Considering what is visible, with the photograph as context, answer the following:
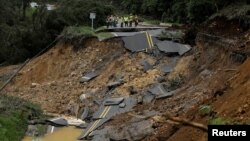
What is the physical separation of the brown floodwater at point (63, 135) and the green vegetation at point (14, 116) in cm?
72

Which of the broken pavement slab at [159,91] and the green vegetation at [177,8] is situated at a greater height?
the green vegetation at [177,8]

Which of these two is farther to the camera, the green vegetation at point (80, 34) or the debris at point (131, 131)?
the green vegetation at point (80, 34)

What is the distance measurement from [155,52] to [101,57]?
4640 mm

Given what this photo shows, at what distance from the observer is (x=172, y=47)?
33000 millimetres

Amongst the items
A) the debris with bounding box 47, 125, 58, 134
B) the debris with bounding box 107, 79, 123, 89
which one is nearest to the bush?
the debris with bounding box 107, 79, 123, 89

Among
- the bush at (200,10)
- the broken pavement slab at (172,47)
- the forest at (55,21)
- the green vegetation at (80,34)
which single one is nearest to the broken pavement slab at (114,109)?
the broken pavement slab at (172,47)

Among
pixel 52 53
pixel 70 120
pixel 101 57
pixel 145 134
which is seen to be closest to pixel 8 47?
pixel 52 53

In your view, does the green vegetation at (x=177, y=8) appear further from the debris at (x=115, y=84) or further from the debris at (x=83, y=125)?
the debris at (x=83, y=125)

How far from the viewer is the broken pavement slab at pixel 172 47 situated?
1265 inches

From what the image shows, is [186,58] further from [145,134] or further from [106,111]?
[145,134]

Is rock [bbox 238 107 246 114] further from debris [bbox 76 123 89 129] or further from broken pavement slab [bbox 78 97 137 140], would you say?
→ debris [bbox 76 123 89 129]

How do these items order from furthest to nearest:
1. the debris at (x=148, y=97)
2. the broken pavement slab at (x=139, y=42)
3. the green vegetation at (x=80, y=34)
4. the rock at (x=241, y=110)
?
the green vegetation at (x=80, y=34), the broken pavement slab at (x=139, y=42), the debris at (x=148, y=97), the rock at (x=241, y=110)

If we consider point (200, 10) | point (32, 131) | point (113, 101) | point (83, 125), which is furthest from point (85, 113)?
point (200, 10)

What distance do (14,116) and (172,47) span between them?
12218mm
